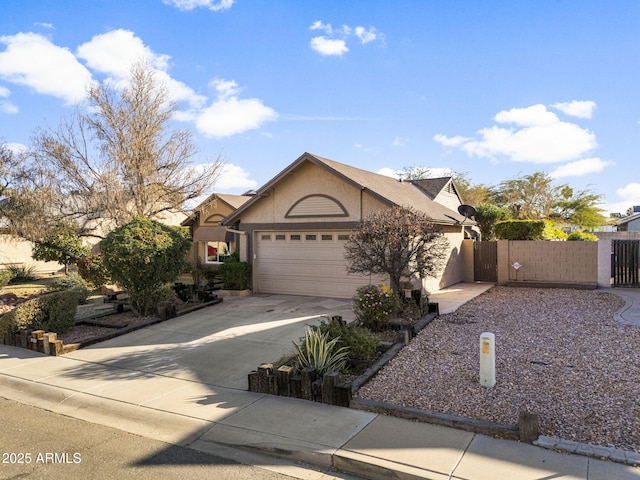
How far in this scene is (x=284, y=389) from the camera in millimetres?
6672

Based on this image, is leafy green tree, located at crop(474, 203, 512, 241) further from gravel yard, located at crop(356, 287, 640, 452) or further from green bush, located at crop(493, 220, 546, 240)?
gravel yard, located at crop(356, 287, 640, 452)

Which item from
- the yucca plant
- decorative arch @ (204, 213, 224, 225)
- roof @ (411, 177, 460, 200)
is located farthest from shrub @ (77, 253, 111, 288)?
roof @ (411, 177, 460, 200)

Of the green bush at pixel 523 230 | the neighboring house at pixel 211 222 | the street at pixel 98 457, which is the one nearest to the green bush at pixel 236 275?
the neighboring house at pixel 211 222

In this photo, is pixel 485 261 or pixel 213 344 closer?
pixel 213 344

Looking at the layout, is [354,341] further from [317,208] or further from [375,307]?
[317,208]

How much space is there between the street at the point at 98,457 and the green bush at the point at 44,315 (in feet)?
15.7

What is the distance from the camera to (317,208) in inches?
606

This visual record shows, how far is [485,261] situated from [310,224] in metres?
8.22

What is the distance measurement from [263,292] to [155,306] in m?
4.92

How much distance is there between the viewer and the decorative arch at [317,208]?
15.0 m

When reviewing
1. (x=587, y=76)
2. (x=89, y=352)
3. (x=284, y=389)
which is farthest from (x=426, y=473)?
(x=587, y=76)

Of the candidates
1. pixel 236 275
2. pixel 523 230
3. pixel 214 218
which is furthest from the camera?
pixel 214 218

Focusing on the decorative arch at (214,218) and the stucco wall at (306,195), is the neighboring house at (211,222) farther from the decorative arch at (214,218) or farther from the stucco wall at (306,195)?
the stucco wall at (306,195)

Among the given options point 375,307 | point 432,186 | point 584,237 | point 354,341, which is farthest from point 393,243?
point 432,186
